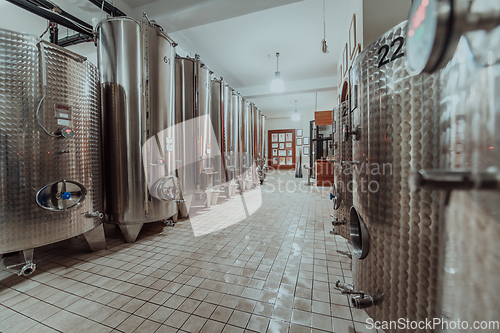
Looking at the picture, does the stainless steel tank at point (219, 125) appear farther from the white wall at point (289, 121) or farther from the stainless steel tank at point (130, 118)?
the white wall at point (289, 121)

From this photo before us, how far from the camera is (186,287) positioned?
167 cm

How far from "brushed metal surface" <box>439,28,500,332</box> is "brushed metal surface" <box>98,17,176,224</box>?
106 inches

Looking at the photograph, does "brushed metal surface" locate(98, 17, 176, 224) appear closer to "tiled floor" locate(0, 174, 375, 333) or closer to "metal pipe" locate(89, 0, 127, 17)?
"tiled floor" locate(0, 174, 375, 333)

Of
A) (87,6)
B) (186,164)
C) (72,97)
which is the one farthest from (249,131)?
(72,97)

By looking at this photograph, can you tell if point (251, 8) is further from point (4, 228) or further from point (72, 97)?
point (4, 228)

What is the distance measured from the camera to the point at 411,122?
0.85 metres

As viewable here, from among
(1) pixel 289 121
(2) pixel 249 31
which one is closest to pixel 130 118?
(2) pixel 249 31

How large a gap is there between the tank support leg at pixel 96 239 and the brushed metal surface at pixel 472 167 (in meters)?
2.80

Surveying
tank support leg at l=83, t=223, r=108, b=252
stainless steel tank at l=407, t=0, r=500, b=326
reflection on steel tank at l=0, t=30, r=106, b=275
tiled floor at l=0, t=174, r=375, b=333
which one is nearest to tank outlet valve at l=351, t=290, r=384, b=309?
tiled floor at l=0, t=174, r=375, b=333

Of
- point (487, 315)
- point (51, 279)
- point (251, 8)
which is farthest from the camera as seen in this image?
point (251, 8)

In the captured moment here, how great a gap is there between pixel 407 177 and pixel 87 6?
499 centimetres

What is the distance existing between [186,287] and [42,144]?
67.4 inches

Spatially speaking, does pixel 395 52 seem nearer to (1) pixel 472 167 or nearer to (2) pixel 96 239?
(1) pixel 472 167

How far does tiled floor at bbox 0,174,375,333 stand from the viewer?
4.33 feet
